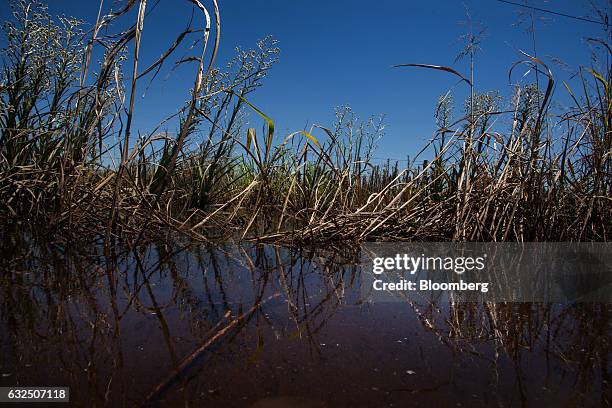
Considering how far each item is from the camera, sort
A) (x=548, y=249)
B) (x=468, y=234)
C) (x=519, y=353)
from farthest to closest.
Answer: (x=468, y=234), (x=548, y=249), (x=519, y=353)

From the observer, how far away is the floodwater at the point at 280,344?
45cm

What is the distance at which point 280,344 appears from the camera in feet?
1.96

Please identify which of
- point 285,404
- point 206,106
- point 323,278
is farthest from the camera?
point 206,106

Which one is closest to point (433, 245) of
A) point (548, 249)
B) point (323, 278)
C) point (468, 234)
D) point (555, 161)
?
point (468, 234)

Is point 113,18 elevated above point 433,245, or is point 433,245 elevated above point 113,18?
point 113,18

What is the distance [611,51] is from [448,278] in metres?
1.30

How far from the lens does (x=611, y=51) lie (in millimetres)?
1675

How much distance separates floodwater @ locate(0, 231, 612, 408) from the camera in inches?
17.7

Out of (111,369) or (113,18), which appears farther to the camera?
(113,18)

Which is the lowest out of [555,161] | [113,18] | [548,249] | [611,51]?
[548,249]

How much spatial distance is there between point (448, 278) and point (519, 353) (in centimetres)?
54

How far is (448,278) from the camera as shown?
1.11m

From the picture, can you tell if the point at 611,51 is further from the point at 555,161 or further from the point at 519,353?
the point at 519,353

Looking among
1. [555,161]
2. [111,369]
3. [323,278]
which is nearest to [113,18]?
[323,278]
